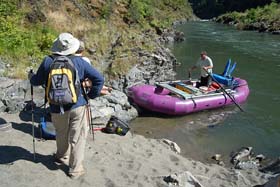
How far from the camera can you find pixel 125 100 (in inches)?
399

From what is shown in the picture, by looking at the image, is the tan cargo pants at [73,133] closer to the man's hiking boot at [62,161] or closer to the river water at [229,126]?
the man's hiking boot at [62,161]

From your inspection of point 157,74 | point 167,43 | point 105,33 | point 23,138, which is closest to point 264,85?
point 157,74

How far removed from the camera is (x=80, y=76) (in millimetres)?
4598

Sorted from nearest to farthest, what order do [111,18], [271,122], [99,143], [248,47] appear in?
1. [99,143]
2. [271,122]
3. [111,18]
4. [248,47]

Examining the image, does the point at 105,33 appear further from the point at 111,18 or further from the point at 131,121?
the point at 131,121

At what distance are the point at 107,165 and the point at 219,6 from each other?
263 feet

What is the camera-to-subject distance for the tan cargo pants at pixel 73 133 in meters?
4.65

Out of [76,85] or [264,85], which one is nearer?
[76,85]

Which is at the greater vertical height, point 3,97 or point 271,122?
point 3,97

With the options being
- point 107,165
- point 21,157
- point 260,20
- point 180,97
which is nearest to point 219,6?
point 260,20

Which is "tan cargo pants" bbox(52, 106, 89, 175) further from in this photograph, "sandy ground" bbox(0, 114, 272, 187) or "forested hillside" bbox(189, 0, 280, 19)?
"forested hillside" bbox(189, 0, 280, 19)

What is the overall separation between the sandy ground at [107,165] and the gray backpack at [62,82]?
3.57 ft

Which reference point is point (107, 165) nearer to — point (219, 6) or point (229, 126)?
point (229, 126)

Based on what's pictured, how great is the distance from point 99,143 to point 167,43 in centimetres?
2126
